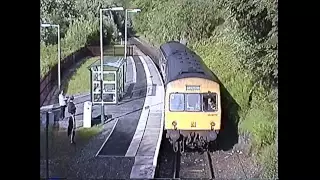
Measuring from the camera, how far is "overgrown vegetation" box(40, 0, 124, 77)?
2.57 meters

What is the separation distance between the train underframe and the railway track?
0.05m

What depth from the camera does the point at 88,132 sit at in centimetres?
281

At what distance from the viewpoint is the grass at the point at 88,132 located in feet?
9.05

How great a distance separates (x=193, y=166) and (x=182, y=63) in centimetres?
82

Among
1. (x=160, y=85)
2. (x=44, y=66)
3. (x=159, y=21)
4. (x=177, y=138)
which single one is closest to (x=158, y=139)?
(x=177, y=138)

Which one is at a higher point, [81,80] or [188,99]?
[81,80]

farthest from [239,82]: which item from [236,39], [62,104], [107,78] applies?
[62,104]

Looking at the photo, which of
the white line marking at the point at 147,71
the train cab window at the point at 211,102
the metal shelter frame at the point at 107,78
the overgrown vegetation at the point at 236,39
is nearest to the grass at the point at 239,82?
the overgrown vegetation at the point at 236,39

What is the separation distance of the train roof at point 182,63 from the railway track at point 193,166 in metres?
0.54

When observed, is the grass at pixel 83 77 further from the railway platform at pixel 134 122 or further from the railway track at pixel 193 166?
the railway track at pixel 193 166

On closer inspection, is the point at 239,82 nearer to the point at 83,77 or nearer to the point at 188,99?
the point at 188,99

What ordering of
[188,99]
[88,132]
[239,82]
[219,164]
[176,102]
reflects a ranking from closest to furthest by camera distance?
[88,132], [219,164], [239,82], [176,102], [188,99]
